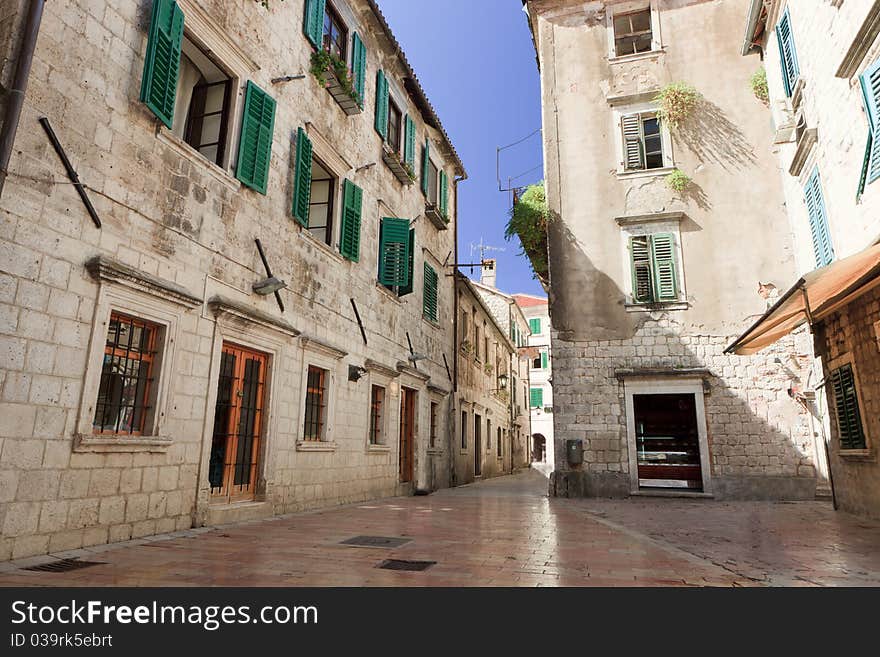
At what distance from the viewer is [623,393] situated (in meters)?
12.5

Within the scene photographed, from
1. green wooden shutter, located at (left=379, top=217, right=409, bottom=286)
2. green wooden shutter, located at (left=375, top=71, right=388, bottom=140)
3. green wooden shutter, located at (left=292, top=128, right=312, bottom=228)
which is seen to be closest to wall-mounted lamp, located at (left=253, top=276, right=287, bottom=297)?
green wooden shutter, located at (left=292, top=128, right=312, bottom=228)

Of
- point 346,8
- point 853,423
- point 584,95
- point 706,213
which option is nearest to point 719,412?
point 853,423

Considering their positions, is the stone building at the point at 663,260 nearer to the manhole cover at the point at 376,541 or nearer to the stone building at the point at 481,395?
the stone building at the point at 481,395

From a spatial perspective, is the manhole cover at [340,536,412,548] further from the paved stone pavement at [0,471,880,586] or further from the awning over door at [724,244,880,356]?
the awning over door at [724,244,880,356]

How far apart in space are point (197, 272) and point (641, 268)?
32.8ft

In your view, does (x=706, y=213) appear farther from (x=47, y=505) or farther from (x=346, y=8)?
(x=47, y=505)

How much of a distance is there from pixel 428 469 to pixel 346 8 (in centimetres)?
1030

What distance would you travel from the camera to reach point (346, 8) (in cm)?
1103

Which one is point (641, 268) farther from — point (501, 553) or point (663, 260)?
point (501, 553)

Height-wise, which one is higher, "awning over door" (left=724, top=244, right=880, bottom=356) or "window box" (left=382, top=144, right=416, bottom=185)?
"window box" (left=382, top=144, right=416, bottom=185)

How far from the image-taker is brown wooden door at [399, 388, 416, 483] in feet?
42.3

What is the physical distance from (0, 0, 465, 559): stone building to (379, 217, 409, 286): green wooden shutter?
5cm

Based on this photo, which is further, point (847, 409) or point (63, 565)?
point (847, 409)

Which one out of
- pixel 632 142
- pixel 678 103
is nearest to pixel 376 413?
pixel 632 142
